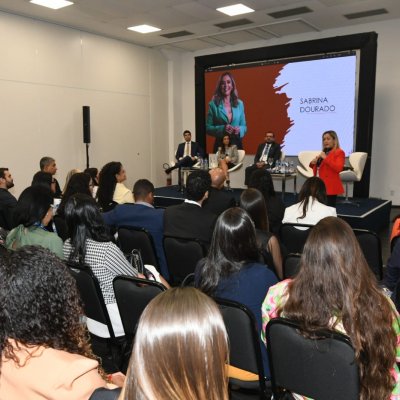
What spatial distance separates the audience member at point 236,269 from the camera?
1.90m

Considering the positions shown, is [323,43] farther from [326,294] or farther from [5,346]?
[5,346]

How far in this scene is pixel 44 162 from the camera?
544 cm

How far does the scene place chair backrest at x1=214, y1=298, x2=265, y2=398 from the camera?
165cm

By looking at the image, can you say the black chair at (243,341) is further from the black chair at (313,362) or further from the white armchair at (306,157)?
the white armchair at (306,157)

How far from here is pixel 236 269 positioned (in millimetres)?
1949

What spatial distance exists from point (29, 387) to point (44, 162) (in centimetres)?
477

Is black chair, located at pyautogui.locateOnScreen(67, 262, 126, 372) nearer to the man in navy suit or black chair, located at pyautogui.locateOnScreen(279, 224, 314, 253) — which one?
the man in navy suit

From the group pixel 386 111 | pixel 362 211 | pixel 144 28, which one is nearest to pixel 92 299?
pixel 362 211

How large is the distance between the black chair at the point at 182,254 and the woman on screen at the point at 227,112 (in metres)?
6.71

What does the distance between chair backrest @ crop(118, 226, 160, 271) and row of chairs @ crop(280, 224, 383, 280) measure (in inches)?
41.6

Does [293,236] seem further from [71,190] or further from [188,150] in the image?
[188,150]

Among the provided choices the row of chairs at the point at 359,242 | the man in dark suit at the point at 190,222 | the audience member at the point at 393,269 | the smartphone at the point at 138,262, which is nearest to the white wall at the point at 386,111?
the row of chairs at the point at 359,242

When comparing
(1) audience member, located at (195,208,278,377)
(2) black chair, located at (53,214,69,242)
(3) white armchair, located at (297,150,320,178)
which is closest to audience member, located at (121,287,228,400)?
(1) audience member, located at (195,208,278,377)

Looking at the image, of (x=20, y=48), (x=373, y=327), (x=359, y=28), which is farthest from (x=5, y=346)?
(x=359, y=28)
